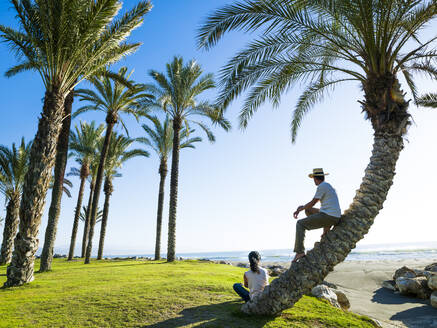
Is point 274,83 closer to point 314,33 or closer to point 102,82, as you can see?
point 314,33

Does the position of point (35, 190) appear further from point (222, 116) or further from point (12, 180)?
point (12, 180)

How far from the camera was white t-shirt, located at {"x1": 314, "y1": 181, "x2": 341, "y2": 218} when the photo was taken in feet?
16.5

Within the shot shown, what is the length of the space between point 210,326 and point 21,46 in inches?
419

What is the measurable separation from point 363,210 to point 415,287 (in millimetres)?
7564

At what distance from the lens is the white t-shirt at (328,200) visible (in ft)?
16.5

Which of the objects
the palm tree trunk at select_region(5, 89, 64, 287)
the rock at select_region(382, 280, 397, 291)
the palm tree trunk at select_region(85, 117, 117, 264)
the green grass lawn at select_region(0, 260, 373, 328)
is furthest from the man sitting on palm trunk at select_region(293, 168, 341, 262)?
the palm tree trunk at select_region(85, 117, 117, 264)

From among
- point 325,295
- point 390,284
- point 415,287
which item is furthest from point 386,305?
point 325,295

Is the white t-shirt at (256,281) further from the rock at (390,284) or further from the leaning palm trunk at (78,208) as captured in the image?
the leaning palm trunk at (78,208)

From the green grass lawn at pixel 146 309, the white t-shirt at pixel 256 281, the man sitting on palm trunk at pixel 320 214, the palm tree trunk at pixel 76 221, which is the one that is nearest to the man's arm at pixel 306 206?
the man sitting on palm trunk at pixel 320 214

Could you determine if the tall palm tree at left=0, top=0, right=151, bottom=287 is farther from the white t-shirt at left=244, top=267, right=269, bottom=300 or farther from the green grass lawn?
the white t-shirt at left=244, top=267, right=269, bottom=300

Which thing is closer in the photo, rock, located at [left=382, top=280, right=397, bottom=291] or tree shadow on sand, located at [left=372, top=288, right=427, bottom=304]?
tree shadow on sand, located at [left=372, top=288, right=427, bottom=304]

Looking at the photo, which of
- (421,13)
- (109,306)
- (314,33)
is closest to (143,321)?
(109,306)

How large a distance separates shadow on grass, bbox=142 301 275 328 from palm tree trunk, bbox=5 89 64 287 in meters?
5.54

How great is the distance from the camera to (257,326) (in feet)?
15.3
